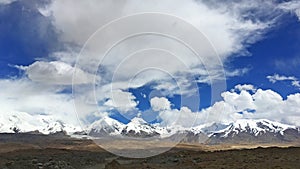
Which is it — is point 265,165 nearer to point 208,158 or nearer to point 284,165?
point 284,165

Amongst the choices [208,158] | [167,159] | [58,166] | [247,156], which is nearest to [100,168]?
[58,166]

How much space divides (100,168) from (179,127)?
164 feet

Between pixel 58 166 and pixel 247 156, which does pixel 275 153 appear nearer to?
pixel 247 156

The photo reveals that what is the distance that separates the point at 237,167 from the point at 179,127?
60.5 feet

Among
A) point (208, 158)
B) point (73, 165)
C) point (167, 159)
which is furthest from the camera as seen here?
point (73, 165)

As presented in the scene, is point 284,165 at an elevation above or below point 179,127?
below

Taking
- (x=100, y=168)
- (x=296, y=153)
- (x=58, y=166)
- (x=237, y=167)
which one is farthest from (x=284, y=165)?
(x=58, y=166)

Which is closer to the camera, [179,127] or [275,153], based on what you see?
[179,127]

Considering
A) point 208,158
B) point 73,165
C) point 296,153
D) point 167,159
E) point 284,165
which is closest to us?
point 284,165

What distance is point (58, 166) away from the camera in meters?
86.6

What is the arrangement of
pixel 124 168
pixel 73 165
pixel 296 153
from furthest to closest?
pixel 73 165
pixel 296 153
pixel 124 168

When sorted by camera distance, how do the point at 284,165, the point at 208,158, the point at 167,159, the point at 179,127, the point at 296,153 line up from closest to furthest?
1. the point at 179,127
2. the point at 284,165
3. the point at 296,153
4. the point at 208,158
5. the point at 167,159

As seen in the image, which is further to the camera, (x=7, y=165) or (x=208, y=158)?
(x=7, y=165)

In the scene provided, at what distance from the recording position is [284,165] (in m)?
54.9
